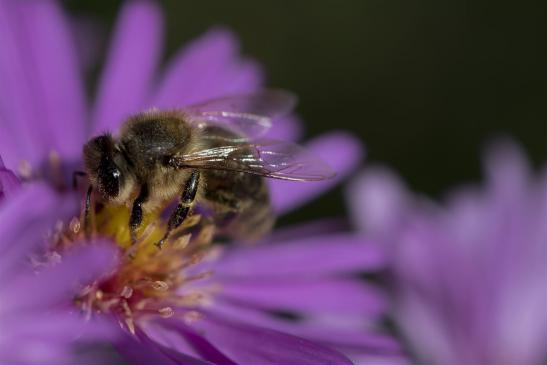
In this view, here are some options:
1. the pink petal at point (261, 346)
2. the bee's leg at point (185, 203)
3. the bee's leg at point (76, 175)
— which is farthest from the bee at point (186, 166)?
the pink petal at point (261, 346)

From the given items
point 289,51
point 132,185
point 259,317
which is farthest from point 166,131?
point 289,51

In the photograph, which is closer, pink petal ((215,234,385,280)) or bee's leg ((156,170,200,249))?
bee's leg ((156,170,200,249))

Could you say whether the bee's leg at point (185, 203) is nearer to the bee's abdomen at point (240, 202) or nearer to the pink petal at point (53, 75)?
the bee's abdomen at point (240, 202)

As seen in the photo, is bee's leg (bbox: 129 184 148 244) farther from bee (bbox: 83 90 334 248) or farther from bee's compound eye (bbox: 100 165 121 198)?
bee's compound eye (bbox: 100 165 121 198)

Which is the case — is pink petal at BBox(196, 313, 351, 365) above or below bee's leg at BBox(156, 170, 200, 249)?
below

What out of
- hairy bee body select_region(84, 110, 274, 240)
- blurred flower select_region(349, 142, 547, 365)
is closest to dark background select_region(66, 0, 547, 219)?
blurred flower select_region(349, 142, 547, 365)

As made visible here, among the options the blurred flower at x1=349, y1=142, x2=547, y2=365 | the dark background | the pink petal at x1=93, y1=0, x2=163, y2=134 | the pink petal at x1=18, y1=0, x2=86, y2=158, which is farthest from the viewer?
the dark background

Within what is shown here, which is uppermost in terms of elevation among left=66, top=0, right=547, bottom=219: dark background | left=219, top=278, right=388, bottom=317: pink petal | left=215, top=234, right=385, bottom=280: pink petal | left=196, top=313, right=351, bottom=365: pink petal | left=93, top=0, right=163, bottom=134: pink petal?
left=66, top=0, right=547, bottom=219: dark background
